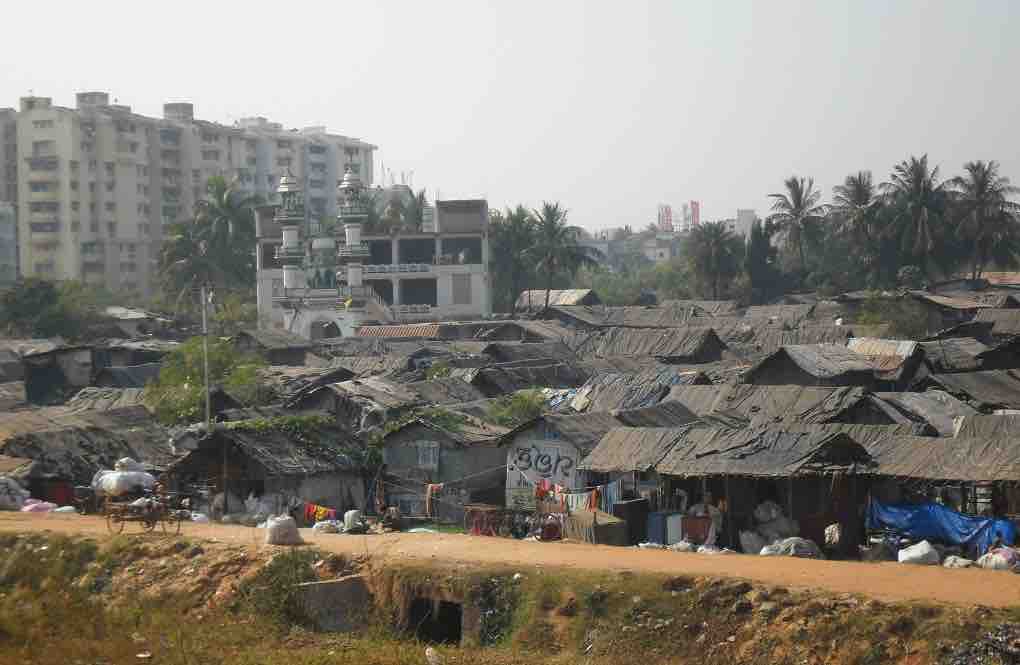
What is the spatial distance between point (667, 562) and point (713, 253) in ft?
194

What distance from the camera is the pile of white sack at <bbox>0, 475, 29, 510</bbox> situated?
2400 centimetres

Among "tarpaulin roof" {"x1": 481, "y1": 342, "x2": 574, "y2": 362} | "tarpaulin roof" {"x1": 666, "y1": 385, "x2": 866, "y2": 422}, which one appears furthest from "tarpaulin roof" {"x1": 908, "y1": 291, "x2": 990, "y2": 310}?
"tarpaulin roof" {"x1": 666, "y1": 385, "x2": 866, "y2": 422}

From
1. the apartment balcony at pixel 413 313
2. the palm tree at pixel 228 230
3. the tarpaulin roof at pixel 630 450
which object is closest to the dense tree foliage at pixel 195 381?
the tarpaulin roof at pixel 630 450

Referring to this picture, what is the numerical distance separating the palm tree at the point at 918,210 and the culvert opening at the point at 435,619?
5374 cm

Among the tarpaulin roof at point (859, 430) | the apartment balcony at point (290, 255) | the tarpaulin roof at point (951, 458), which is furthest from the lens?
the apartment balcony at point (290, 255)

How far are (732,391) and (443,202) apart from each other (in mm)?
41282

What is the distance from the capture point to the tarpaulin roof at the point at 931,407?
92.3 ft

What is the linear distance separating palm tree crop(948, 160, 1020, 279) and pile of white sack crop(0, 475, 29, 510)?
5128 cm

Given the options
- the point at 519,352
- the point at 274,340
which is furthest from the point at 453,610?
the point at 274,340

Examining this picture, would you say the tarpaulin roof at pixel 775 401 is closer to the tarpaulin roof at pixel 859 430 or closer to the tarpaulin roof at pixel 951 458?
the tarpaulin roof at pixel 859 430

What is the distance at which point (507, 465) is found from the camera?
86.9 feet

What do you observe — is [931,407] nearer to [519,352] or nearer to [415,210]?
[519,352]

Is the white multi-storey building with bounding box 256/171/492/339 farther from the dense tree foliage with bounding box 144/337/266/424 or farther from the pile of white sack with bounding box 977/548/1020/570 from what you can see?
the pile of white sack with bounding box 977/548/1020/570

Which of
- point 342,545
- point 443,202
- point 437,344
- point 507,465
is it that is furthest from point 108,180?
point 342,545
